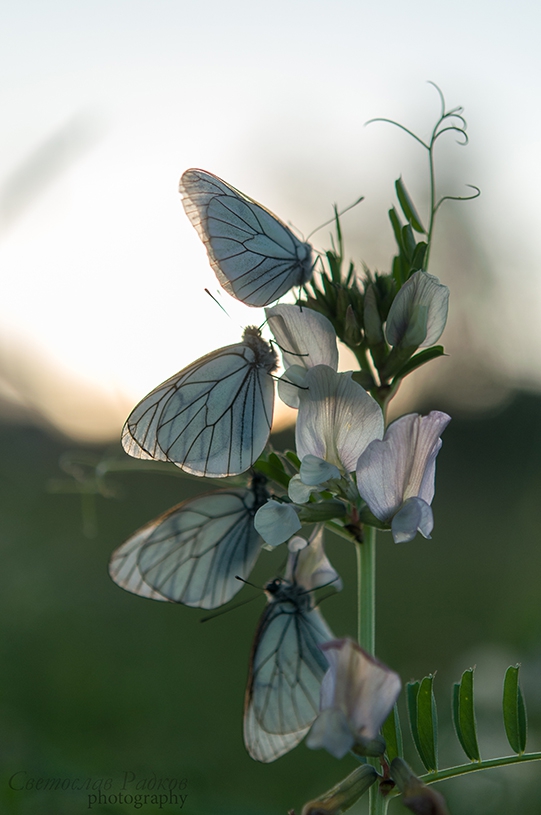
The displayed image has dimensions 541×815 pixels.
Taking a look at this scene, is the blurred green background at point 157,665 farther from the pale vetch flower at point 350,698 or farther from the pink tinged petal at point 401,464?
the pale vetch flower at point 350,698

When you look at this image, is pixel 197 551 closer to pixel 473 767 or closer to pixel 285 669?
pixel 285 669

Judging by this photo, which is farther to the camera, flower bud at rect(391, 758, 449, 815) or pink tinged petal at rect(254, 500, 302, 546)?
pink tinged petal at rect(254, 500, 302, 546)

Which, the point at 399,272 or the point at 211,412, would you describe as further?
the point at 211,412

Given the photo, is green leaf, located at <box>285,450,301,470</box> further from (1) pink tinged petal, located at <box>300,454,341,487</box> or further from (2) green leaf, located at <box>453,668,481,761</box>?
(2) green leaf, located at <box>453,668,481,761</box>

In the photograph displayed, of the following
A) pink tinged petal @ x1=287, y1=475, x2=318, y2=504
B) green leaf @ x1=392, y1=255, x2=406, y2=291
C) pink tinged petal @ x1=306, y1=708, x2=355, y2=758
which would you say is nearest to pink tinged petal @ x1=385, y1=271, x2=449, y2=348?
green leaf @ x1=392, y1=255, x2=406, y2=291

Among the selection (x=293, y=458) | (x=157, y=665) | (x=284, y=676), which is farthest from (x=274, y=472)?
(x=157, y=665)

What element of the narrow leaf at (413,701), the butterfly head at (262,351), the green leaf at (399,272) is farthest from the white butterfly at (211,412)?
the narrow leaf at (413,701)
